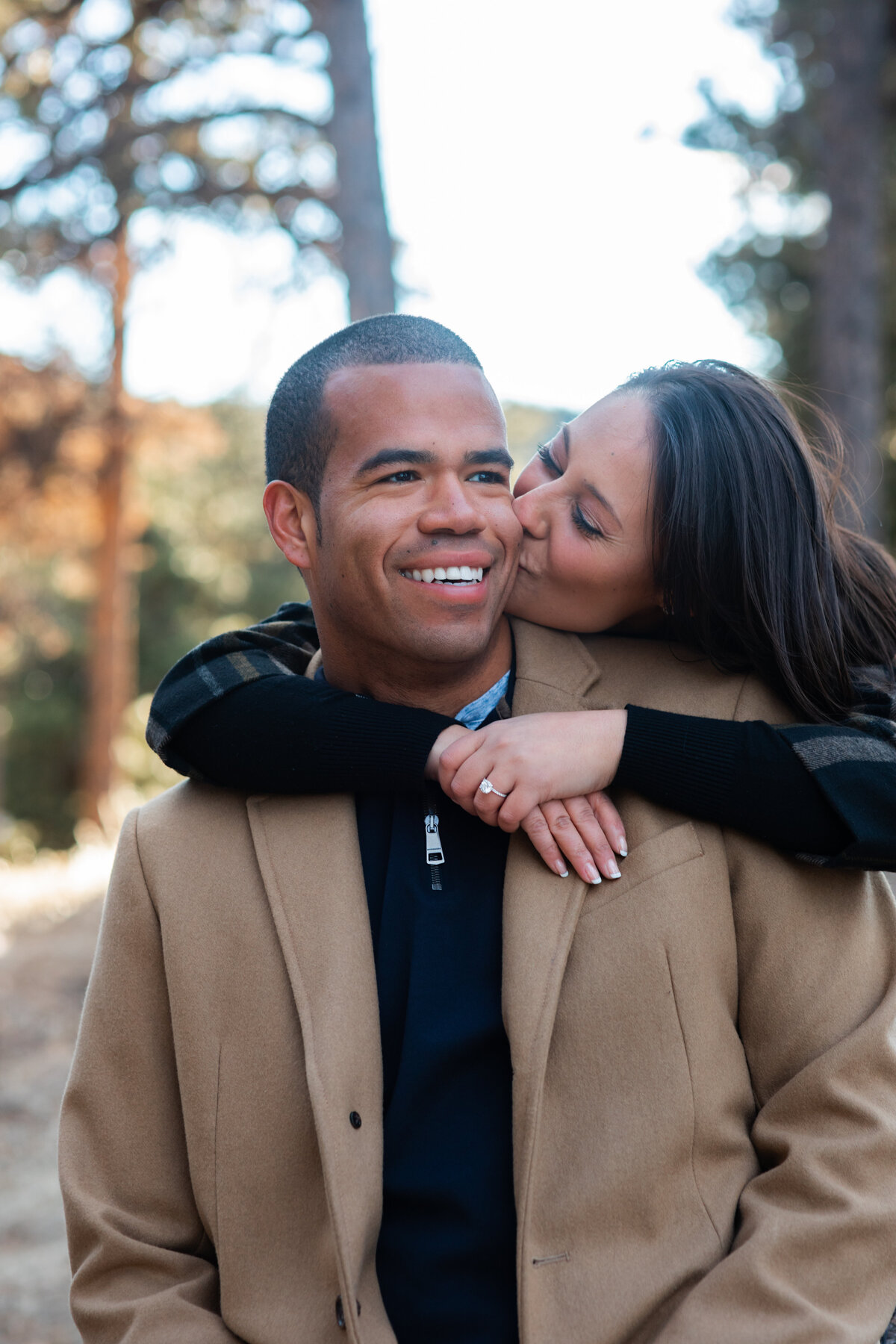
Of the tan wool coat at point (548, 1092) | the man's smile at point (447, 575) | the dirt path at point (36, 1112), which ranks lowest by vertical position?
the dirt path at point (36, 1112)

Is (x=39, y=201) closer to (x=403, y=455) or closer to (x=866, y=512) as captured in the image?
(x=866, y=512)

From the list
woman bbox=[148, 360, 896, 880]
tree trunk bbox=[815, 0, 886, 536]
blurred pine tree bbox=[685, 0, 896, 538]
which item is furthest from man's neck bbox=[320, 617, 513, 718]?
tree trunk bbox=[815, 0, 886, 536]

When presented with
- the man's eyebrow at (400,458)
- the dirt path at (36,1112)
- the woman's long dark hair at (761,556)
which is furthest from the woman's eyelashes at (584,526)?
the dirt path at (36,1112)

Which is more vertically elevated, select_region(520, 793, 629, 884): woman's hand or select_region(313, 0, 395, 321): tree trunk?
select_region(313, 0, 395, 321): tree trunk

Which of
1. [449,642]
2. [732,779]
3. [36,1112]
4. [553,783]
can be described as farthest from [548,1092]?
[36,1112]

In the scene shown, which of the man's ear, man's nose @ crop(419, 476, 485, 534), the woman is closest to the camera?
the woman

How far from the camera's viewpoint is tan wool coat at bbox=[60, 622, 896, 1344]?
74.9 inches

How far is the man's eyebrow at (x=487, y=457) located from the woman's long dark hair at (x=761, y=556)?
33cm

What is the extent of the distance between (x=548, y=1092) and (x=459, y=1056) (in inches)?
7.0

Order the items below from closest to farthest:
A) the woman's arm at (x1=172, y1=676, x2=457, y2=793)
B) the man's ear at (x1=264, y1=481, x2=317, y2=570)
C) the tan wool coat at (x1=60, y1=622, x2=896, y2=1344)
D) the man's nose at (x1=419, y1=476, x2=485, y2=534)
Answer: the tan wool coat at (x1=60, y1=622, x2=896, y2=1344) < the woman's arm at (x1=172, y1=676, x2=457, y2=793) < the man's nose at (x1=419, y1=476, x2=485, y2=534) < the man's ear at (x1=264, y1=481, x2=317, y2=570)

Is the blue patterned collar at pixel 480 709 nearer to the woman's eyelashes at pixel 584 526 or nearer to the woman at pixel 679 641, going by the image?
the woman at pixel 679 641

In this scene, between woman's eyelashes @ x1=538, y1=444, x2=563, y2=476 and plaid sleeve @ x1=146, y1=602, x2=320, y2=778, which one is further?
woman's eyelashes @ x1=538, y1=444, x2=563, y2=476

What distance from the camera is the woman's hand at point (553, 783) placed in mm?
2064

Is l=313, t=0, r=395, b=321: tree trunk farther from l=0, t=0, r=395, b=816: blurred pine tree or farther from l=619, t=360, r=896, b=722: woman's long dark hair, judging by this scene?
l=619, t=360, r=896, b=722: woman's long dark hair
